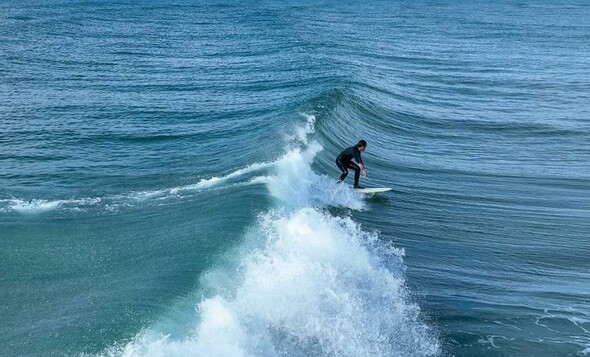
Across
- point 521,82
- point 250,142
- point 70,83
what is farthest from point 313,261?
point 521,82

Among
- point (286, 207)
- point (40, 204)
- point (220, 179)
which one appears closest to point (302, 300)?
point (286, 207)

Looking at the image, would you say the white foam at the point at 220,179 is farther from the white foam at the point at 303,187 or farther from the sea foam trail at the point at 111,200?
the white foam at the point at 303,187

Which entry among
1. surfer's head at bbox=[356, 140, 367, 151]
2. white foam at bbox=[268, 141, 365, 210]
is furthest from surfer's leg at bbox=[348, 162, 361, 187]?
surfer's head at bbox=[356, 140, 367, 151]

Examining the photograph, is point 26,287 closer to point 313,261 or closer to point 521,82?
point 313,261

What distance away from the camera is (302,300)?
16.6 m

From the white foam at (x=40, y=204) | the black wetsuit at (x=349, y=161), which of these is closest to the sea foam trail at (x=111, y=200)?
the white foam at (x=40, y=204)

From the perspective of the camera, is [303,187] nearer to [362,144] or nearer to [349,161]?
[349,161]

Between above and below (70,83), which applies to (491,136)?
above

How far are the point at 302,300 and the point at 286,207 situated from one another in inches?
230

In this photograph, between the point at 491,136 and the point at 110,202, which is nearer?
the point at 110,202

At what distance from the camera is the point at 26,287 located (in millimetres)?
17625

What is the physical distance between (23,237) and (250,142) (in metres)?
12.1

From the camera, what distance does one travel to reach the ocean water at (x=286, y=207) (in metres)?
16.0

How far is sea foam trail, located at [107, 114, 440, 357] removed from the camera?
14703 millimetres
